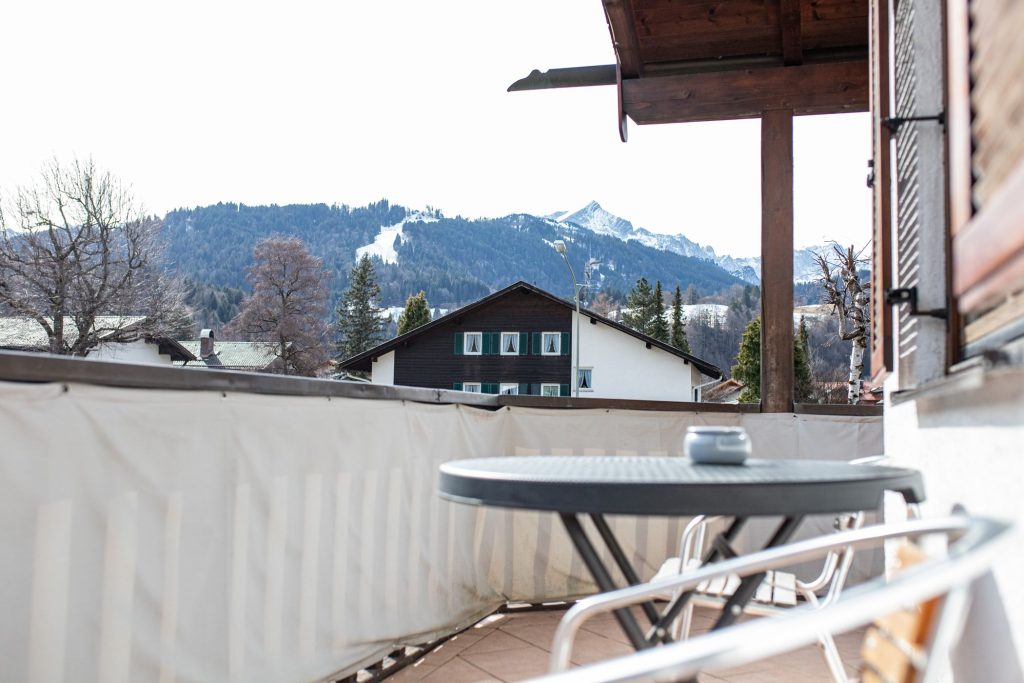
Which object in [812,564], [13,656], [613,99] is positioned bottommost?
[812,564]

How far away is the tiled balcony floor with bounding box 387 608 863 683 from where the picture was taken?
310 centimetres

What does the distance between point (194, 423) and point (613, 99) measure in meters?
3.78

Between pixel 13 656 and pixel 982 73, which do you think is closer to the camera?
pixel 982 73

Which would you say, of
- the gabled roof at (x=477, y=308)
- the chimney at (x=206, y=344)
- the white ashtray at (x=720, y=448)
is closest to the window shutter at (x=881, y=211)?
the white ashtray at (x=720, y=448)

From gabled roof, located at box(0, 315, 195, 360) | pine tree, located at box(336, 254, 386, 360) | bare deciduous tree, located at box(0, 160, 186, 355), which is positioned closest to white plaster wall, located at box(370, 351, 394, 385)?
bare deciduous tree, located at box(0, 160, 186, 355)

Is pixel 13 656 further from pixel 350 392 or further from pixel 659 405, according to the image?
pixel 659 405

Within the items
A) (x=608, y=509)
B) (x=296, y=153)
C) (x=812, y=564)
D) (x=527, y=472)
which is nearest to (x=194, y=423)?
(x=527, y=472)

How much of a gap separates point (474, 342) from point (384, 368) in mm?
3765

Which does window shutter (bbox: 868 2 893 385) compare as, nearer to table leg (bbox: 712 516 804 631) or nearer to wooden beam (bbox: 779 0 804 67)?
table leg (bbox: 712 516 804 631)

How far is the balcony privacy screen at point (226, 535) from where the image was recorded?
172cm

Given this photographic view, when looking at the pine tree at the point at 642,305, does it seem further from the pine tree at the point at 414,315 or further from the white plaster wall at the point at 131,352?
the white plaster wall at the point at 131,352

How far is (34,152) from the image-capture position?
33.7 metres

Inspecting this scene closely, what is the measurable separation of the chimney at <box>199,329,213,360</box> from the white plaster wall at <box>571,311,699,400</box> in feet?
83.4

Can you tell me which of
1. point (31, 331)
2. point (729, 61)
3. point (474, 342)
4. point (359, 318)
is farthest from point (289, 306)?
point (729, 61)
